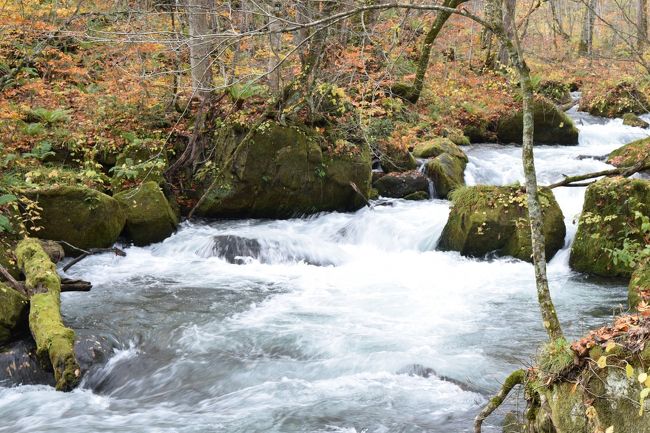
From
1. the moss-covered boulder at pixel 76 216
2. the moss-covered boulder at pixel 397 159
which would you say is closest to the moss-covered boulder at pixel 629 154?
the moss-covered boulder at pixel 397 159

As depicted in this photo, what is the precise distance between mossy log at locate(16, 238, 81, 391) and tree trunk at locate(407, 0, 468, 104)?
8702mm

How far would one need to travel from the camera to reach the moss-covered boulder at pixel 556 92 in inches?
849

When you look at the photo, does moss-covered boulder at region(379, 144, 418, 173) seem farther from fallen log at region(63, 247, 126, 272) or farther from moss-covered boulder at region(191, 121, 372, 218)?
fallen log at region(63, 247, 126, 272)

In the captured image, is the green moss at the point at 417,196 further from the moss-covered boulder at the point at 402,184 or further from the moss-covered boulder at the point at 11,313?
the moss-covered boulder at the point at 11,313

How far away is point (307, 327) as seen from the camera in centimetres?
750

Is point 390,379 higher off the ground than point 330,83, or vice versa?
point 330,83

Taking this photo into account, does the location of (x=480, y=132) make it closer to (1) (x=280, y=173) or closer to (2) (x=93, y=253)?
(1) (x=280, y=173)

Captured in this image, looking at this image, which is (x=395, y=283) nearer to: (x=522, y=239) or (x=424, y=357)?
(x=522, y=239)

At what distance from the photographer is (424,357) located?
21.0 ft

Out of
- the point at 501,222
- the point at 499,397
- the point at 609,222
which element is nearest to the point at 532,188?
the point at 499,397

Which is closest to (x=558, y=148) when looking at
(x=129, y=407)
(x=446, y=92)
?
(x=446, y=92)

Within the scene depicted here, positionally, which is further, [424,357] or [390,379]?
[424,357]

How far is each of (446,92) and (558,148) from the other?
14.0 ft

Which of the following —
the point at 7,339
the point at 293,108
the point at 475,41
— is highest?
the point at 475,41
